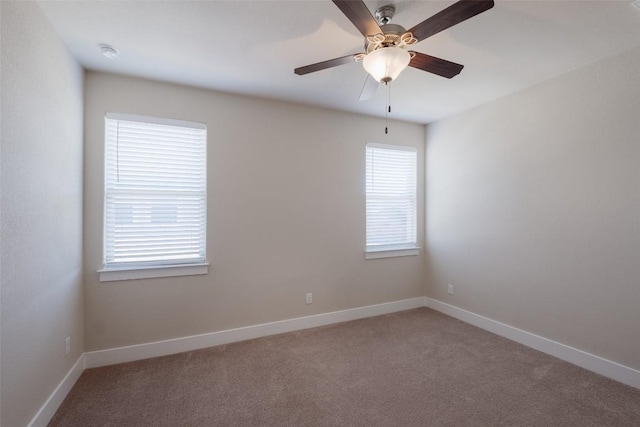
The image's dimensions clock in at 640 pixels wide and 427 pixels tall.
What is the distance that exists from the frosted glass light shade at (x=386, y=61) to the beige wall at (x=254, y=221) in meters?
1.73

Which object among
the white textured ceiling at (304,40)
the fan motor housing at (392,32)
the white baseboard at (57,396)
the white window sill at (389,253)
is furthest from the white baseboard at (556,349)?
the white baseboard at (57,396)

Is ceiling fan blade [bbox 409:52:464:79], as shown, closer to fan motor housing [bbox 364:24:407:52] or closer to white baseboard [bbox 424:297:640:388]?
fan motor housing [bbox 364:24:407:52]

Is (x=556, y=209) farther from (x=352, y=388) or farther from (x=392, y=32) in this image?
(x=352, y=388)

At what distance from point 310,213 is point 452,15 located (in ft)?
7.68

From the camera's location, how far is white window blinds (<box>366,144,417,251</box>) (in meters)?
3.83

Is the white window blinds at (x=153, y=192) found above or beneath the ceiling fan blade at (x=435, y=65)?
beneath

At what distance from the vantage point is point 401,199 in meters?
4.05

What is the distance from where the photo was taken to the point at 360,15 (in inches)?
56.0

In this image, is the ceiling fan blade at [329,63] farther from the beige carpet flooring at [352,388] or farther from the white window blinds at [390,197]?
the beige carpet flooring at [352,388]

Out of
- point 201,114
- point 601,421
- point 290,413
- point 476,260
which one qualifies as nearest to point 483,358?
point 601,421

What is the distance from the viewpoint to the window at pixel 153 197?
2611 mm

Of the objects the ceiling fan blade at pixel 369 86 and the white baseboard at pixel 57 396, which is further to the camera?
the ceiling fan blade at pixel 369 86

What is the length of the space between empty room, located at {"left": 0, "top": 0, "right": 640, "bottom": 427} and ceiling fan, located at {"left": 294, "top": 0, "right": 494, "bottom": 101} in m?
0.02

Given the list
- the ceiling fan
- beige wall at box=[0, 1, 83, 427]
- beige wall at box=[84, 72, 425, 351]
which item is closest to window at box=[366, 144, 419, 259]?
beige wall at box=[84, 72, 425, 351]
